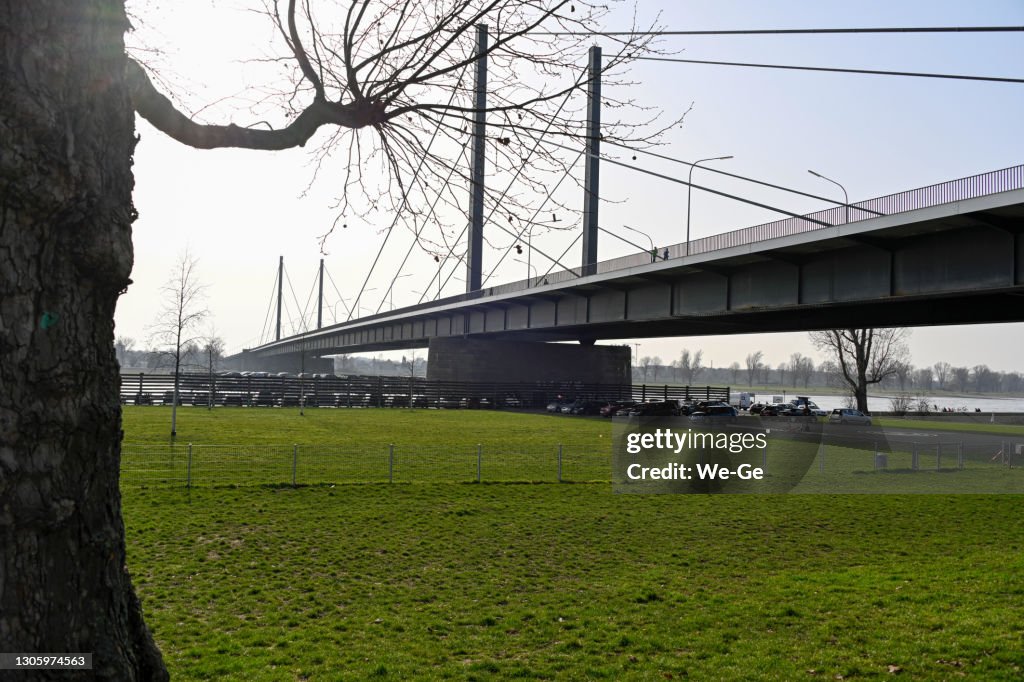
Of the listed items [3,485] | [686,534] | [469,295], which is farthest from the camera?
[469,295]

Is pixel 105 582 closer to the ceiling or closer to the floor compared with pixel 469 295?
closer to the floor

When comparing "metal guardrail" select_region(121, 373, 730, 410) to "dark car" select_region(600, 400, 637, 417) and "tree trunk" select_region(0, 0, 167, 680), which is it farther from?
"tree trunk" select_region(0, 0, 167, 680)

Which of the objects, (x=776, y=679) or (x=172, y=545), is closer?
(x=776, y=679)

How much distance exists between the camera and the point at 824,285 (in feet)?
93.4

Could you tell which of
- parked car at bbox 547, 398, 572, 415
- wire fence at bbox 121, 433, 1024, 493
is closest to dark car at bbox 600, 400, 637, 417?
parked car at bbox 547, 398, 572, 415

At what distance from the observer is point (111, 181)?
123 inches

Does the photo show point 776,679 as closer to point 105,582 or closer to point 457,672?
point 457,672

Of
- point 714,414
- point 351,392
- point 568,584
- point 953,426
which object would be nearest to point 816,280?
point 714,414

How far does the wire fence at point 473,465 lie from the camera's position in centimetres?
1858

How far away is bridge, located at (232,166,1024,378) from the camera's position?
72.6ft

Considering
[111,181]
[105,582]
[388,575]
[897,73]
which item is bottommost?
[388,575]

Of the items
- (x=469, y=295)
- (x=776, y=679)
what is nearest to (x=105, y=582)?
(x=776, y=679)

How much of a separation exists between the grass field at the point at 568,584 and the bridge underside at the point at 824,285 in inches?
354

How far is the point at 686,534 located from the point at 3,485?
39.8 ft
